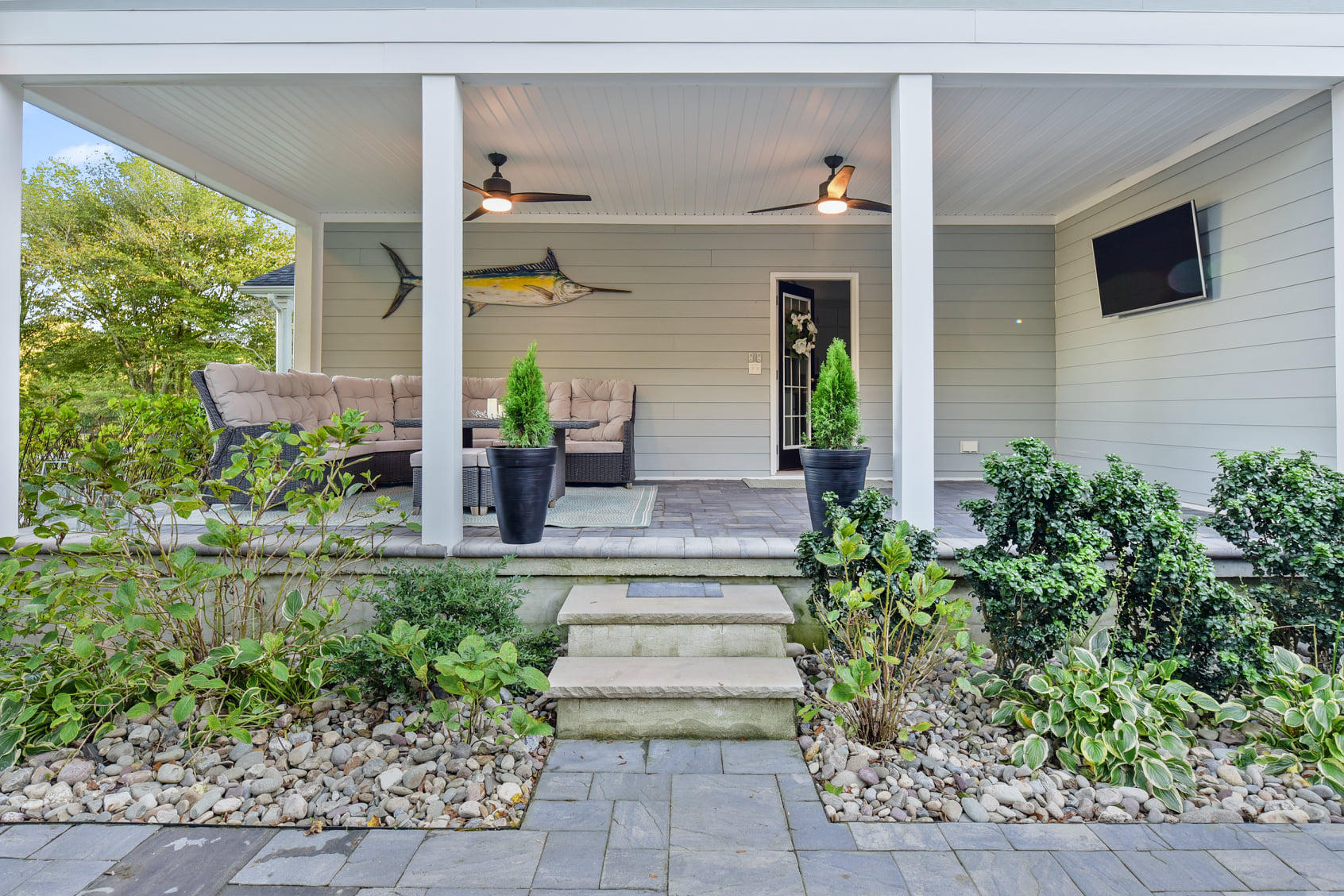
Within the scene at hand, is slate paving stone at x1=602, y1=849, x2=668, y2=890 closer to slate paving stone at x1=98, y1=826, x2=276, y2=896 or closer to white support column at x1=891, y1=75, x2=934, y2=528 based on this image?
slate paving stone at x1=98, y1=826, x2=276, y2=896

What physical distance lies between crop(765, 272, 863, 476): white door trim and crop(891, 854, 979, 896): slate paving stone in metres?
4.56

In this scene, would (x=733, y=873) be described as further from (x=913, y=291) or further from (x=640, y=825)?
(x=913, y=291)

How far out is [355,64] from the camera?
9.37 feet

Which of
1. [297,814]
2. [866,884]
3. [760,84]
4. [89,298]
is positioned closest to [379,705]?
[297,814]

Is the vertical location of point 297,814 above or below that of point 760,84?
below

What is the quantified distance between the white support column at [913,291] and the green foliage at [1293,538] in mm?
1072

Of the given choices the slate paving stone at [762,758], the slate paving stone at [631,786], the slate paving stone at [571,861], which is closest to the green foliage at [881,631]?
the slate paving stone at [762,758]

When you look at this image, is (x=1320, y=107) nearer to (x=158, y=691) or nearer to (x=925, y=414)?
(x=925, y=414)

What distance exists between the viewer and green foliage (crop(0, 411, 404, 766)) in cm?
194

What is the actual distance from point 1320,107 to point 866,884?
4.57m

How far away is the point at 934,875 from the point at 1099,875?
376 mm

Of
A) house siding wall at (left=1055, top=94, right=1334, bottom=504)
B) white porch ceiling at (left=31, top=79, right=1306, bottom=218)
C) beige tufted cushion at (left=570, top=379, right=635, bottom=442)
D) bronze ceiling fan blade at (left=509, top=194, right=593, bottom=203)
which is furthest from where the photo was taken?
beige tufted cushion at (left=570, top=379, right=635, bottom=442)

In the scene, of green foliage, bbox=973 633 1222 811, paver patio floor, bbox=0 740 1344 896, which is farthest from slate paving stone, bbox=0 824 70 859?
green foliage, bbox=973 633 1222 811

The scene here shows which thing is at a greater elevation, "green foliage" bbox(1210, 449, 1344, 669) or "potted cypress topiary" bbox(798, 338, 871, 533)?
"potted cypress topiary" bbox(798, 338, 871, 533)
